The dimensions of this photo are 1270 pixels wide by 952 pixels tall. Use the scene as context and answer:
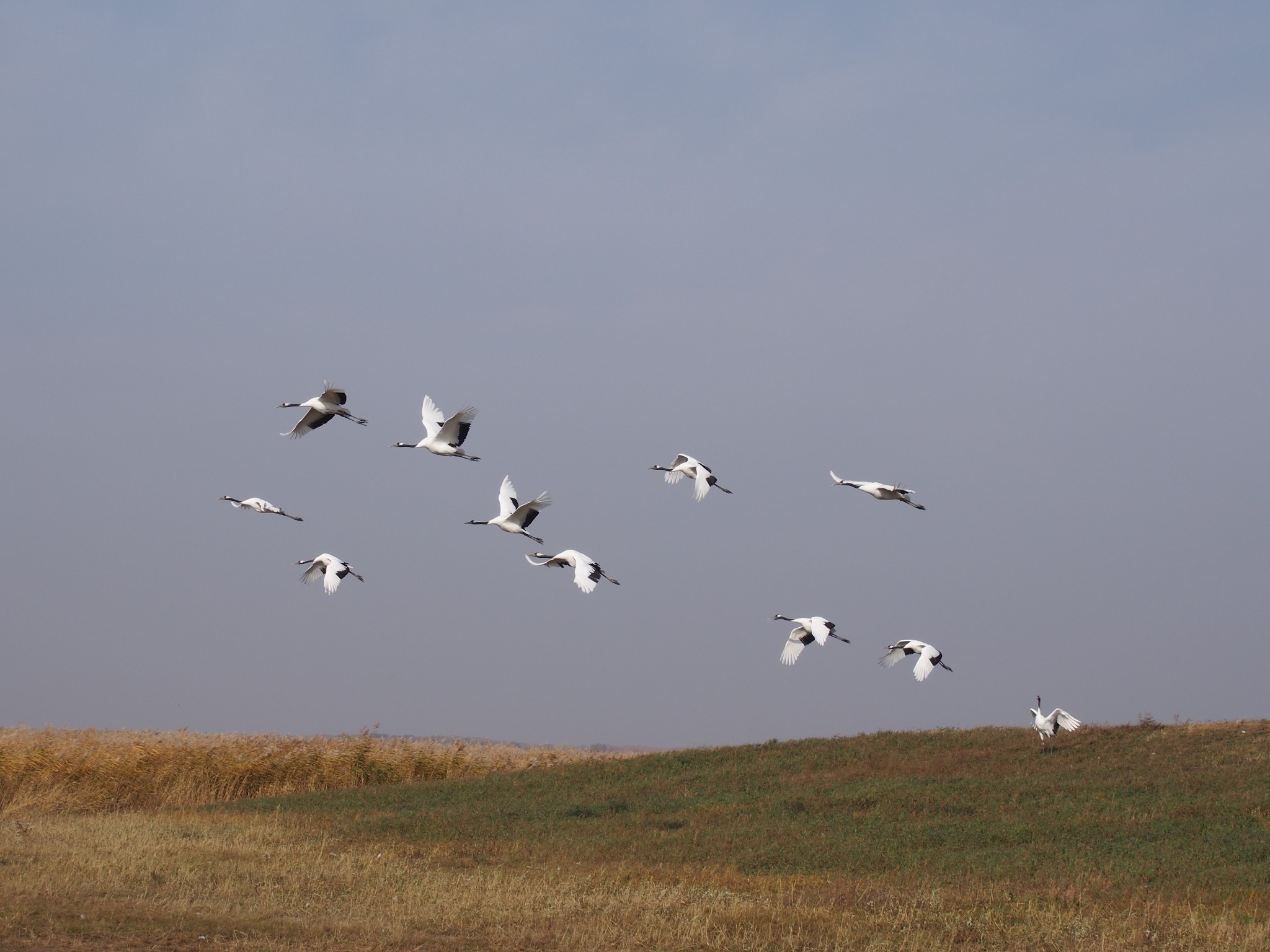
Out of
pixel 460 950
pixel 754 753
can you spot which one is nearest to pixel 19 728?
pixel 754 753

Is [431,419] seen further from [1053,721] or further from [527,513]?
[1053,721]

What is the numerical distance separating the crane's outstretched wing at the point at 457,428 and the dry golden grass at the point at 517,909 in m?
5.63

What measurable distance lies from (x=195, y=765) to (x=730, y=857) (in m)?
15.3

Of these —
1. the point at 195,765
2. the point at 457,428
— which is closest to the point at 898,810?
the point at 457,428

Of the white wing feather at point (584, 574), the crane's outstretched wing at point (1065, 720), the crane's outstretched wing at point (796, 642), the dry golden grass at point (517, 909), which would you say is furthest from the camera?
the crane's outstretched wing at point (1065, 720)

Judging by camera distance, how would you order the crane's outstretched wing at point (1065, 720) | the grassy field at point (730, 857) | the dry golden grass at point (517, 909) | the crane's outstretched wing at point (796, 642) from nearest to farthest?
1. the dry golden grass at point (517, 909)
2. the grassy field at point (730, 857)
3. the crane's outstretched wing at point (796, 642)
4. the crane's outstretched wing at point (1065, 720)

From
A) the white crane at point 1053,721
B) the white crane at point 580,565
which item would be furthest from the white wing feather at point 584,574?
the white crane at point 1053,721

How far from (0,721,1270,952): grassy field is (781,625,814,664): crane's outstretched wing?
9.58ft

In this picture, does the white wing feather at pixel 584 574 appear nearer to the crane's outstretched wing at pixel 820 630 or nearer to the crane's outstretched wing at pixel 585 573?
the crane's outstretched wing at pixel 585 573

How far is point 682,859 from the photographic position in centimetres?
1756

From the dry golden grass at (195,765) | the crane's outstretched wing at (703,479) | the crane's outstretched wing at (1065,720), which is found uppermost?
the crane's outstretched wing at (703,479)

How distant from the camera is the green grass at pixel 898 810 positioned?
1672cm

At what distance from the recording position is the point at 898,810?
21.3 m

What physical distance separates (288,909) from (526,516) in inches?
215
